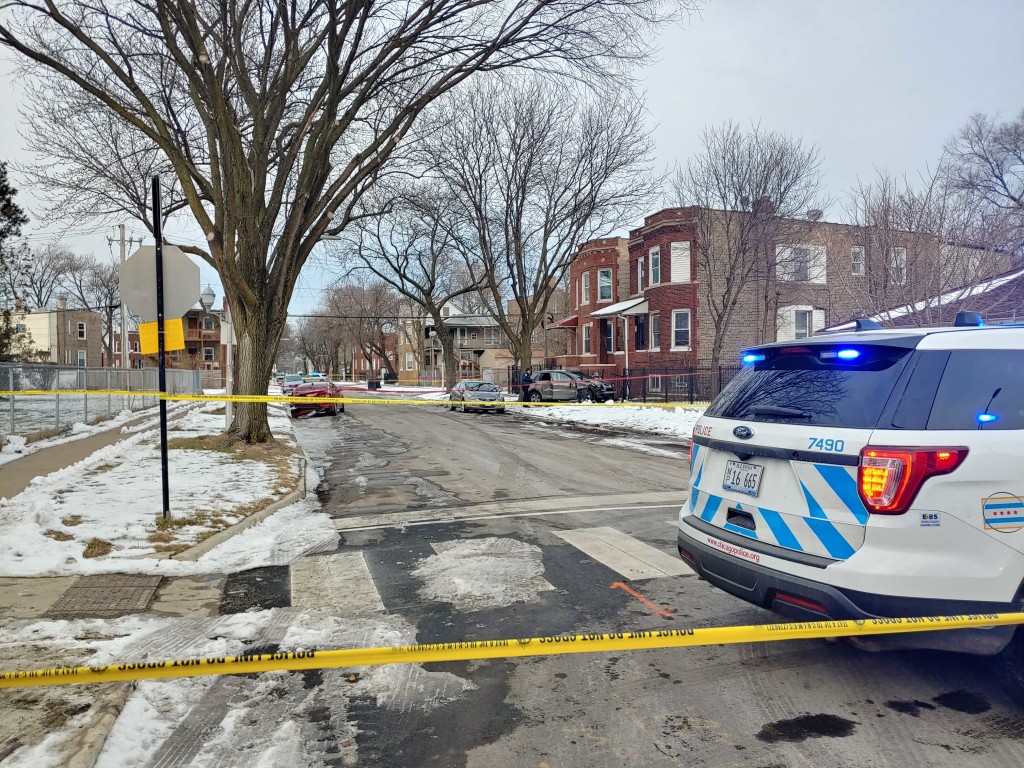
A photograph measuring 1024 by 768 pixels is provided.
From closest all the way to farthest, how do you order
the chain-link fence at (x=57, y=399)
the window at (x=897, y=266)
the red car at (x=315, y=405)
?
the chain-link fence at (x=57, y=399), the window at (x=897, y=266), the red car at (x=315, y=405)

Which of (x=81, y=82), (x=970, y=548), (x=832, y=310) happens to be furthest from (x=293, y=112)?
(x=832, y=310)

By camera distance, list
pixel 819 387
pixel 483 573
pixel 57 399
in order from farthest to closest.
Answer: pixel 57 399
pixel 483 573
pixel 819 387

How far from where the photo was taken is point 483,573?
5.88 metres

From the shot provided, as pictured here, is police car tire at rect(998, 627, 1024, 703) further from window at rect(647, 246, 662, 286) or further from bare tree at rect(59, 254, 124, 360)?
bare tree at rect(59, 254, 124, 360)

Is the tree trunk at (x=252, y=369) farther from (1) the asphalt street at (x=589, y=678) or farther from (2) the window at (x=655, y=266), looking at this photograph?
(2) the window at (x=655, y=266)

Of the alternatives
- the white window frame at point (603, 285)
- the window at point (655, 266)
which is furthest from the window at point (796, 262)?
the white window frame at point (603, 285)

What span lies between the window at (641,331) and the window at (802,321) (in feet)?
22.9

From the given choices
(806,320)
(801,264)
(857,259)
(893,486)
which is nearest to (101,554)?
(893,486)

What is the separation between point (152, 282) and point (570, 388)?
24.5 m

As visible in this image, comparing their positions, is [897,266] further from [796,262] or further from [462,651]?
[462,651]

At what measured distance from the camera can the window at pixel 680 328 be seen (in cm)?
3170

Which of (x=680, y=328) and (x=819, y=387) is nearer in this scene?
(x=819, y=387)

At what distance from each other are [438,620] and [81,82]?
11.7m

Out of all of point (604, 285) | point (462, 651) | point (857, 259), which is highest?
point (604, 285)
